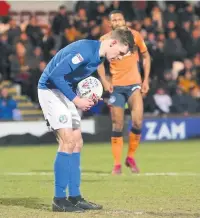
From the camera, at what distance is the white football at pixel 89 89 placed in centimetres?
833

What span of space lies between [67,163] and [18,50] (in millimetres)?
13049

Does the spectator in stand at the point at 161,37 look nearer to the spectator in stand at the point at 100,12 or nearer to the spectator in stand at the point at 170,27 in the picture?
the spectator in stand at the point at 170,27

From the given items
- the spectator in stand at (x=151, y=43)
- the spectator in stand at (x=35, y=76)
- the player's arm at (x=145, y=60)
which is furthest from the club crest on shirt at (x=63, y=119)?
the spectator in stand at (x=151, y=43)

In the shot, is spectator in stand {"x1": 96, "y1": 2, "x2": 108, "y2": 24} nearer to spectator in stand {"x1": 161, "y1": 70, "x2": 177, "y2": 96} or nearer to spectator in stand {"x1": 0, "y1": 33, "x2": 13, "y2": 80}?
spectator in stand {"x1": 161, "y1": 70, "x2": 177, "y2": 96}

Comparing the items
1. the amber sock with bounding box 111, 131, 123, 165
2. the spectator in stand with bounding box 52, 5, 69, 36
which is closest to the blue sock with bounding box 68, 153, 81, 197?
the amber sock with bounding box 111, 131, 123, 165

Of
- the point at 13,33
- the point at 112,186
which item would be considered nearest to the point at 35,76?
the point at 13,33

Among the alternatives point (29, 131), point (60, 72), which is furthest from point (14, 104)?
point (60, 72)

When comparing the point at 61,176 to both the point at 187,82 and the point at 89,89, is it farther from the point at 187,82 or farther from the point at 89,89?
the point at 187,82

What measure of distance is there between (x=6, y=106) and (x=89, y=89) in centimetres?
1097

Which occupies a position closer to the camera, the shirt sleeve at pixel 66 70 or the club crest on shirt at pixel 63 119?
the shirt sleeve at pixel 66 70

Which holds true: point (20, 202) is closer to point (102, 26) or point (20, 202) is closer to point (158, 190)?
point (158, 190)

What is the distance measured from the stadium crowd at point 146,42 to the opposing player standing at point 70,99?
10.9 meters

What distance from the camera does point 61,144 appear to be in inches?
328

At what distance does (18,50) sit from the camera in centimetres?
2106
